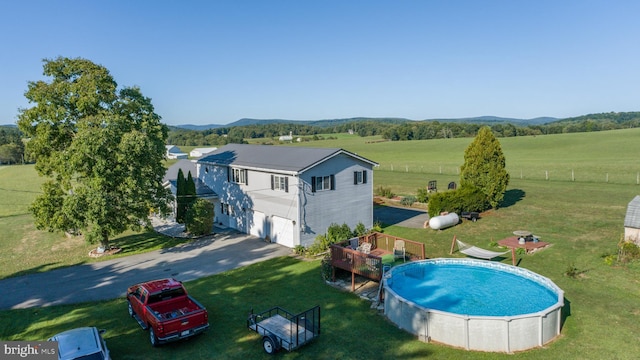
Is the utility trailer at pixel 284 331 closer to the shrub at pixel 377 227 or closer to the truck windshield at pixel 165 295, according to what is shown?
the truck windshield at pixel 165 295

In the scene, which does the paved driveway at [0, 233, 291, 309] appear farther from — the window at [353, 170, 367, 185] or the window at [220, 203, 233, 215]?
the window at [353, 170, 367, 185]

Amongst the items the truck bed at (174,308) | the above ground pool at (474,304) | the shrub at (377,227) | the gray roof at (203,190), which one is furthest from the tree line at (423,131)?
the truck bed at (174,308)

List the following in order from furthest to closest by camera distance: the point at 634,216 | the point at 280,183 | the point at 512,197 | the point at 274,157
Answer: the point at 512,197
the point at 274,157
the point at 280,183
the point at 634,216

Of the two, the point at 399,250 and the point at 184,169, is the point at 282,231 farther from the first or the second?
the point at 184,169

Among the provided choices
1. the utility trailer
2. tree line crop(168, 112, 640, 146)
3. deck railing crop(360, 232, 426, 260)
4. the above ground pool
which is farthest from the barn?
tree line crop(168, 112, 640, 146)

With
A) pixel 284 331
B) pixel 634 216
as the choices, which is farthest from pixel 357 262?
pixel 634 216

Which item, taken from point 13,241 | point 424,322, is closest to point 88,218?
point 13,241
